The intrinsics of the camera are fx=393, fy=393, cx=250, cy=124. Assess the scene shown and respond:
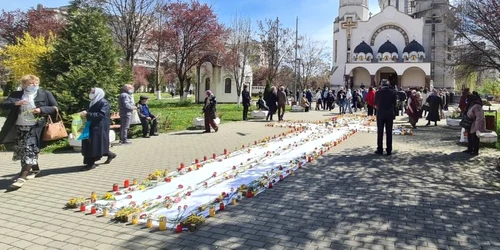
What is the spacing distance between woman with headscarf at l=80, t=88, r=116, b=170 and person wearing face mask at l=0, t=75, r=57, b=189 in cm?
93

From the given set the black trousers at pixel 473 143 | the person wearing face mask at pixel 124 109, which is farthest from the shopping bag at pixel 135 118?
the black trousers at pixel 473 143

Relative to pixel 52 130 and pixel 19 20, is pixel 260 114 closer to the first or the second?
pixel 52 130

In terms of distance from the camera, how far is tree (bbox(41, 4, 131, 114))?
11.6 metres

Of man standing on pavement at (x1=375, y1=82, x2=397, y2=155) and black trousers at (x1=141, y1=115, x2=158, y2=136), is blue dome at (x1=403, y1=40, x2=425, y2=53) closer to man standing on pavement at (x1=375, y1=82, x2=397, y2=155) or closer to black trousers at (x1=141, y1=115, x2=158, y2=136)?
man standing on pavement at (x1=375, y1=82, x2=397, y2=155)

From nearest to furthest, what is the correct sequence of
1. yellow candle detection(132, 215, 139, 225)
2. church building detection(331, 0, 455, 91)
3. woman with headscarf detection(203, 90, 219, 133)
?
yellow candle detection(132, 215, 139, 225) → woman with headscarf detection(203, 90, 219, 133) → church building detection(331, 0, 455, 91)

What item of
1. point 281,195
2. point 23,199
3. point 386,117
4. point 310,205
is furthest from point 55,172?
point 386,117

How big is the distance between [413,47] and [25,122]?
5028 centimetres

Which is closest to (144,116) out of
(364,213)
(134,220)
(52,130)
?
(52,130)

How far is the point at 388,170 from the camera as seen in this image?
8.30 m

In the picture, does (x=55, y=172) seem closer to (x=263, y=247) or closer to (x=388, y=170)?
(x=263, y=247)

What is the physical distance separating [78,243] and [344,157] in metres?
6.98

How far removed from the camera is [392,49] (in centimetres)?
5069

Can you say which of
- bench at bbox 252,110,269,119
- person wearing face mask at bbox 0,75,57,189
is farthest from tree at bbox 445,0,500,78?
person wearing face mask at bbox 0,75,57,189

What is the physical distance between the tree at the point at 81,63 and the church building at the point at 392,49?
4179 cm
